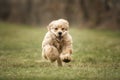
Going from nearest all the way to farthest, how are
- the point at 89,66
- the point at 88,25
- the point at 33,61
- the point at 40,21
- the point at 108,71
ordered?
the point at 108,71, the point at 89,66, the point at 33,61, the point at 88,25, the point at 40,21

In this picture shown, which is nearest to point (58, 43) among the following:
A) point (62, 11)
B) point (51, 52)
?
point (51, 52)

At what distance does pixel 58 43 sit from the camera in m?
9.56

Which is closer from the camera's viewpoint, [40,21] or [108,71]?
[108,71]

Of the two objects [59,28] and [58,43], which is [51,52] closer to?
[58,43]

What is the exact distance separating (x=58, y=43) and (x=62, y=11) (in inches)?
776

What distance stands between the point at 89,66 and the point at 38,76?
5.45 ft

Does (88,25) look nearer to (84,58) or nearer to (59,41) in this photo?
(84,58)

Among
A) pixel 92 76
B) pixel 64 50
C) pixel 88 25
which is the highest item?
pixel 88 25

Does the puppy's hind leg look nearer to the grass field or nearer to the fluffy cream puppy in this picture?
the fluffy cream puppy

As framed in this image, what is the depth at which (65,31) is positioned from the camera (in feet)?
30.8

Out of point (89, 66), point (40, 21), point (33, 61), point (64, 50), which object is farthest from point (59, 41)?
point (40, 21)

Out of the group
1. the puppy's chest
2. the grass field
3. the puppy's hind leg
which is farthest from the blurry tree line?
the puppy's hind leg

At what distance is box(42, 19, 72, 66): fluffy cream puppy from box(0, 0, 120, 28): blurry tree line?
13282mm

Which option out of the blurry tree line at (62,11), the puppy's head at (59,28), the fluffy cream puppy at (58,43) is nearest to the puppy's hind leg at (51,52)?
the fluffy cream puppy at (58,43)
